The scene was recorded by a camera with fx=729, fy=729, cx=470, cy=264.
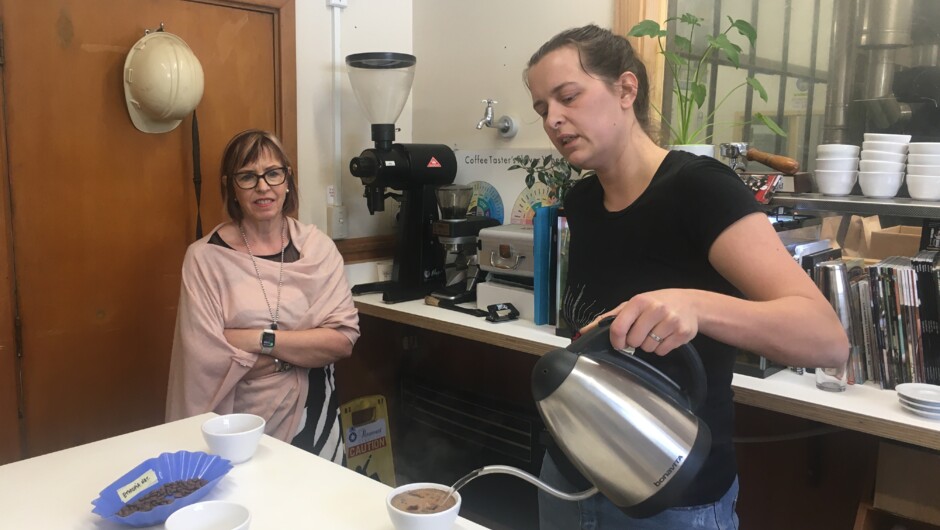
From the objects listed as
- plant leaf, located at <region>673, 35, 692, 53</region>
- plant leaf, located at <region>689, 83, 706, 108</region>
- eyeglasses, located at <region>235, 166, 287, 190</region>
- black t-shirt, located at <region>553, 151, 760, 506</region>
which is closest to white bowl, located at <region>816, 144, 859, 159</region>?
plant leaf, located at <region>689, 83, 706, 108</region>

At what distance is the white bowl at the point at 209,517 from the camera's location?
984 millimetres

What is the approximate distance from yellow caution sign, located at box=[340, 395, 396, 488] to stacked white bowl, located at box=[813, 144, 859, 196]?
6.11ft

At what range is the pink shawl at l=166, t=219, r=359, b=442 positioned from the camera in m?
1.96

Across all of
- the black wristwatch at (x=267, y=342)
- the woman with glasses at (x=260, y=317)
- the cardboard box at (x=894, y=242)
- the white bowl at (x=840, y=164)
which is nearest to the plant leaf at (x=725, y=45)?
the white bowl at (x=840, y=164)

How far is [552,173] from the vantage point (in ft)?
7.89

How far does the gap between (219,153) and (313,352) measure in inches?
35.4

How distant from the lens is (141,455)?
52.2 inches

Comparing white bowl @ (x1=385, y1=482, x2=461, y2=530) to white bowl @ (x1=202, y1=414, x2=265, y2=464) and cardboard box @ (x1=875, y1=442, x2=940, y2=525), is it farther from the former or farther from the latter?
cardboard box @ (x1=875, y1=442, x2=940, y2=525)

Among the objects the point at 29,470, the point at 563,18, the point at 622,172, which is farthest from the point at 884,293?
the point at 29,470

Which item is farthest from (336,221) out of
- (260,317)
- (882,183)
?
(882,183)

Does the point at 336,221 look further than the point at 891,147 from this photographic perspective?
Yes

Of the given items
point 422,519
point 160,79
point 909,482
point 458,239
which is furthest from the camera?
point 458,239

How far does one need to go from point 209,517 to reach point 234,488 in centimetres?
18

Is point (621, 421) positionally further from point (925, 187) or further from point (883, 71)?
point (883, 71)
